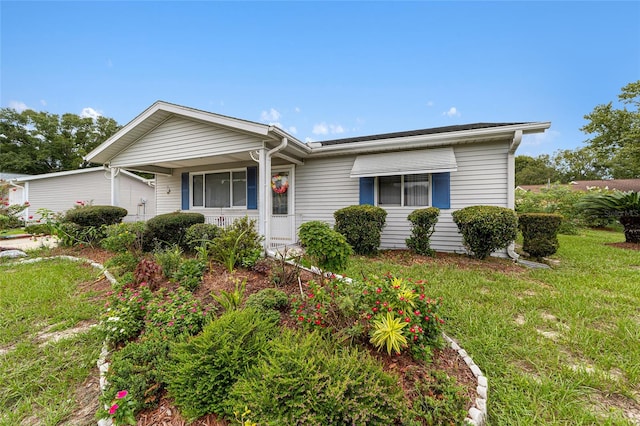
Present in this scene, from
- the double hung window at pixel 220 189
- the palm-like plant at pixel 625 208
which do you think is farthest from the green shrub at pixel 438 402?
the palm-like plant at pixel 625 208

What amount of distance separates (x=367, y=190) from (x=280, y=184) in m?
2.72

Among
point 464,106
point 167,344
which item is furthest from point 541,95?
point 167,344

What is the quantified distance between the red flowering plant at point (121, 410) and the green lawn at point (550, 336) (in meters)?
2.40

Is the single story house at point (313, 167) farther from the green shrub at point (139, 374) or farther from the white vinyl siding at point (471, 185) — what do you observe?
the green shrub at point (139, 374)

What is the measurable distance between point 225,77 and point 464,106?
34.6 feet

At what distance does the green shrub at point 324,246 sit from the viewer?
11.4 feet

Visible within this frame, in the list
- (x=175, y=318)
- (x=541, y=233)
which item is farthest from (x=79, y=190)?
(x=541, y=233)

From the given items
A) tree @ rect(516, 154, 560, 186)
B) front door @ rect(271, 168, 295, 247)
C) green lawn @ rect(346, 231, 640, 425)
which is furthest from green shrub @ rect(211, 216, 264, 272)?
tree @ rect(516, 154, 560, 186)

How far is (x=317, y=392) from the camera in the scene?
57.6 inches

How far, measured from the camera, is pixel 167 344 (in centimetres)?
209

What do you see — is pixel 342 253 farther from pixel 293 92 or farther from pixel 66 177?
pixel 66 177

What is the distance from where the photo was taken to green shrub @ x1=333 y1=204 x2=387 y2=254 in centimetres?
621

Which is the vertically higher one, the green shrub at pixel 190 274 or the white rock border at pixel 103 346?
the green shrub at pixel 190 274

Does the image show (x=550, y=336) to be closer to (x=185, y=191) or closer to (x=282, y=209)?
(x=282, y=209)
